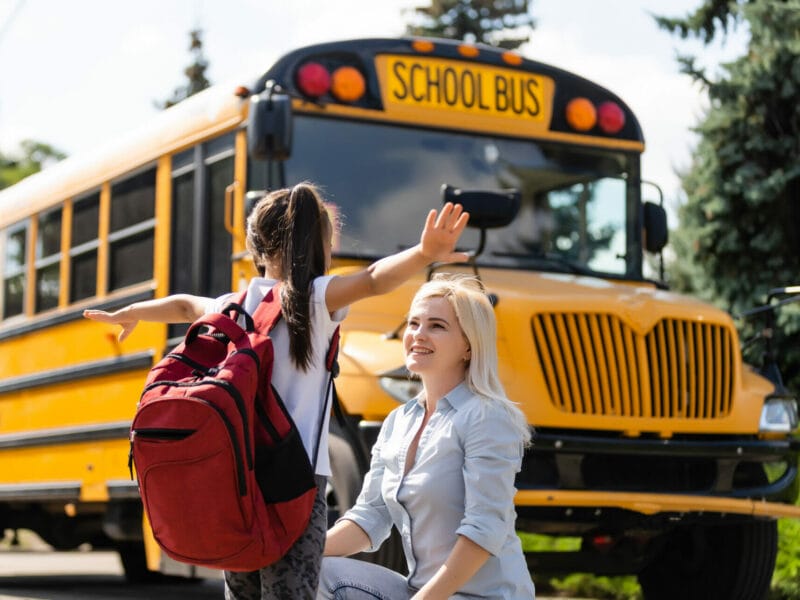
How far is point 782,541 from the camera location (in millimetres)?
7270

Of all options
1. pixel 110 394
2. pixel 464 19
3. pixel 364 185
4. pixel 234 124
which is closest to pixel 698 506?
pixel 364 185

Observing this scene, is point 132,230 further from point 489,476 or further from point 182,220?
point 489,476

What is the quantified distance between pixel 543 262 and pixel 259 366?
11.6ft

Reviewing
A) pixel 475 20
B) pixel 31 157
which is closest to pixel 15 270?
pixel 475 20

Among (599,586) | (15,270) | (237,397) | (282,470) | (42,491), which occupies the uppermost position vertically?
(15,270)

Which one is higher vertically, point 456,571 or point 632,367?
point 632,367

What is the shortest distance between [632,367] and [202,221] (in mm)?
1951

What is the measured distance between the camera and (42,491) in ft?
25.3

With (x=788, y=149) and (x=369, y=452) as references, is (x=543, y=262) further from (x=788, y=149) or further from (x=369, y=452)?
(x=788, y=149)

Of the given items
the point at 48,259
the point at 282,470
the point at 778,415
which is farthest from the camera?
the point at 48,259

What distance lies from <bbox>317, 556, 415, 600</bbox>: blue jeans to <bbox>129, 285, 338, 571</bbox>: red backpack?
0.79 feet

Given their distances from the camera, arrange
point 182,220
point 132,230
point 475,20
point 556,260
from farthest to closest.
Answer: point 475,20 → point 132,230 → point 182,220 → point 556,260

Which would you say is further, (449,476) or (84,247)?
(84,247)

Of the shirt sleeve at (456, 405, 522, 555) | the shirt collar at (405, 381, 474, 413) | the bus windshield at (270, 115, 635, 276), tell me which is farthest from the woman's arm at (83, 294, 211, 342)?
the bus windshield at (270, 115, 635, 276)
